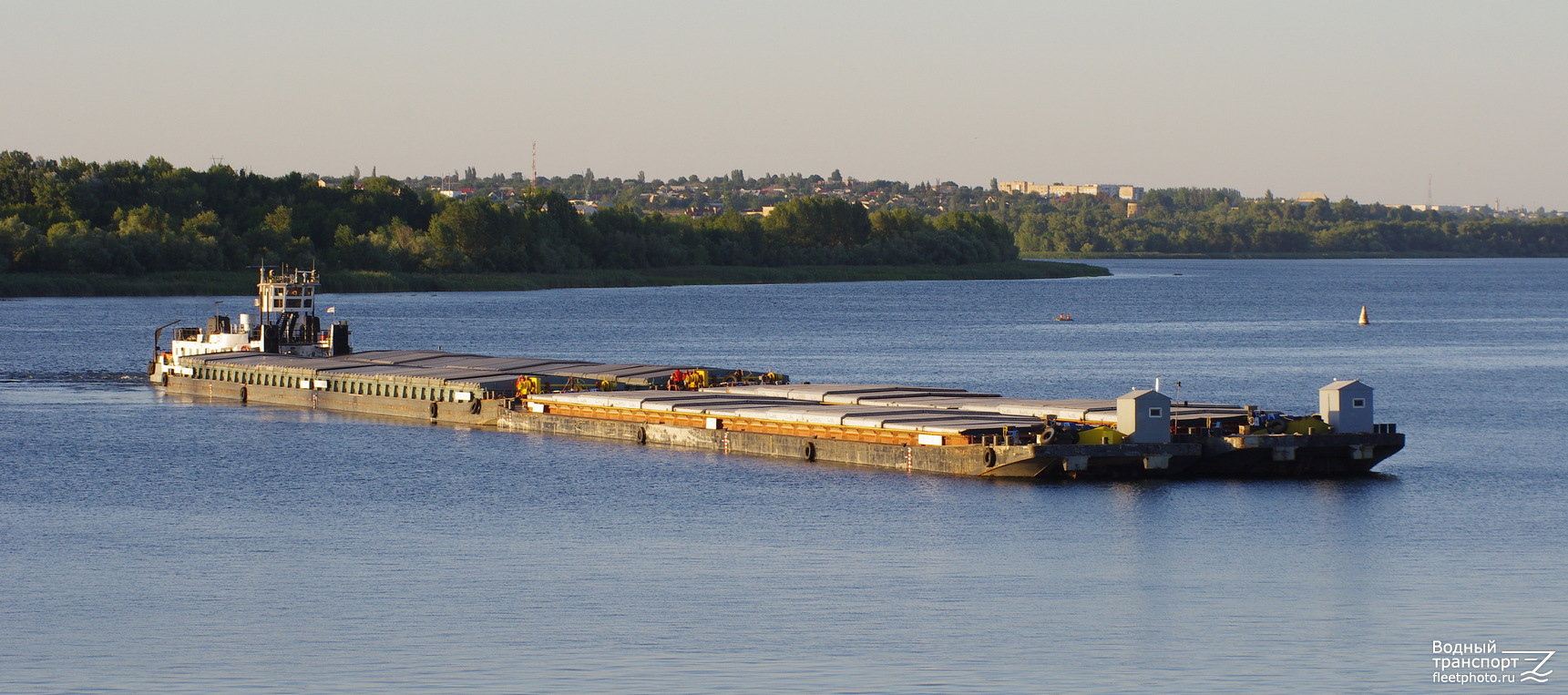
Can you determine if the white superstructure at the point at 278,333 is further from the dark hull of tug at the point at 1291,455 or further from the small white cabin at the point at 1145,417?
the dark hull of tug at the point at 1291,455

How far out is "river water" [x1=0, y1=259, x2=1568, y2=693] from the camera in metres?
27.5

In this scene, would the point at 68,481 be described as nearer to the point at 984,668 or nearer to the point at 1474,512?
the point at 984,668

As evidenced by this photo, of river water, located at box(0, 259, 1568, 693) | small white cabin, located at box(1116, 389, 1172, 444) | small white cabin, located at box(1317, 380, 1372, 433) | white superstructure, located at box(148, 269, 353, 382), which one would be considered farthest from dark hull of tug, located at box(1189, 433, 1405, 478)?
white superstructure, located at box(148, 269, 353, 382)

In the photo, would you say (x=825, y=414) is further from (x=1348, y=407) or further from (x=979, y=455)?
(x=1348, y=407)

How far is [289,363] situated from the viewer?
3086 inches

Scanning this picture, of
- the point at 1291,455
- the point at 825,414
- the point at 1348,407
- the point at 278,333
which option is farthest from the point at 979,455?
the point at 278,333

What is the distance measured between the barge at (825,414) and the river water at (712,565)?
37.1 inches

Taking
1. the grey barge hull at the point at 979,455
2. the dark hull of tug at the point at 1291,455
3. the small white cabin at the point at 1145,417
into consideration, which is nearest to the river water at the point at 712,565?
the grey barge hull at the point at 979,455

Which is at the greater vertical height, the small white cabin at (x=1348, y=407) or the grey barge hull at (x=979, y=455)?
the small white cabin at (x=1348, y=407)

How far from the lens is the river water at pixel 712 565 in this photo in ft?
90.1

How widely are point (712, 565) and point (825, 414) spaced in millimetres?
18673

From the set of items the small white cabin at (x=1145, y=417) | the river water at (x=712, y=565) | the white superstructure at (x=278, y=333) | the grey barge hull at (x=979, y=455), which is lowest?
the river water at (x=712, y=565)

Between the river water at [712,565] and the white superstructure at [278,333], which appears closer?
the river water at [712,565]

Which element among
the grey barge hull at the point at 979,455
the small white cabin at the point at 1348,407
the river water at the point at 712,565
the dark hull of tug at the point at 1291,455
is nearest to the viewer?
the river water at the point at 712,565
